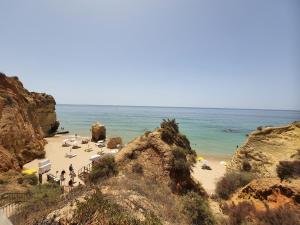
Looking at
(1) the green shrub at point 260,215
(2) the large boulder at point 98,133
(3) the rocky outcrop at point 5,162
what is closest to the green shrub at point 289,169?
(1) the green shrub at point 260,215

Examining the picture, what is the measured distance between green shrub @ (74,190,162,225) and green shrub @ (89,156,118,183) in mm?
5023

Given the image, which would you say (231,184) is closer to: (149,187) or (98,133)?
(149,187)

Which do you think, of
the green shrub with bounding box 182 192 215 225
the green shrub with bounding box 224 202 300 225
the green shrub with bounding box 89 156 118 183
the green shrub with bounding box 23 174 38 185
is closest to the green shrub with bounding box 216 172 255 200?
the green shrub with bounding box 224 202 300 225

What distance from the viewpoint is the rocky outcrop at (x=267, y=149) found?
15.7m

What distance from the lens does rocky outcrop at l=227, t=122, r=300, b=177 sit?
51.5ft

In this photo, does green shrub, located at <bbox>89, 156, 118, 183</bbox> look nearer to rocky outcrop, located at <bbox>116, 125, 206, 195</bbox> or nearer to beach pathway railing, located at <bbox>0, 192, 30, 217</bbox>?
rocky outcrop, located at <bbox>116, 125, 206, 195</bbox>

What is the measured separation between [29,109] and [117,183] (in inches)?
1004

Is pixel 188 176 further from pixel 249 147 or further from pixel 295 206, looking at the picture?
pixel 249 147

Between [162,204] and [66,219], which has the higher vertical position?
[66,219]

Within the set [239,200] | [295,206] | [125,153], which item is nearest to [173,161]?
[125,153]

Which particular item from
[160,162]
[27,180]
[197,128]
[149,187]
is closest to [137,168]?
[160,162]

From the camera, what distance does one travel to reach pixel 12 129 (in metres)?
19.8

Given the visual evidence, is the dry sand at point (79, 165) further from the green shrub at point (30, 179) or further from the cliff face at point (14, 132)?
the green shrub at point (30, 179)

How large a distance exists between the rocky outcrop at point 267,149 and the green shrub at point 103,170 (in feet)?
36.1
